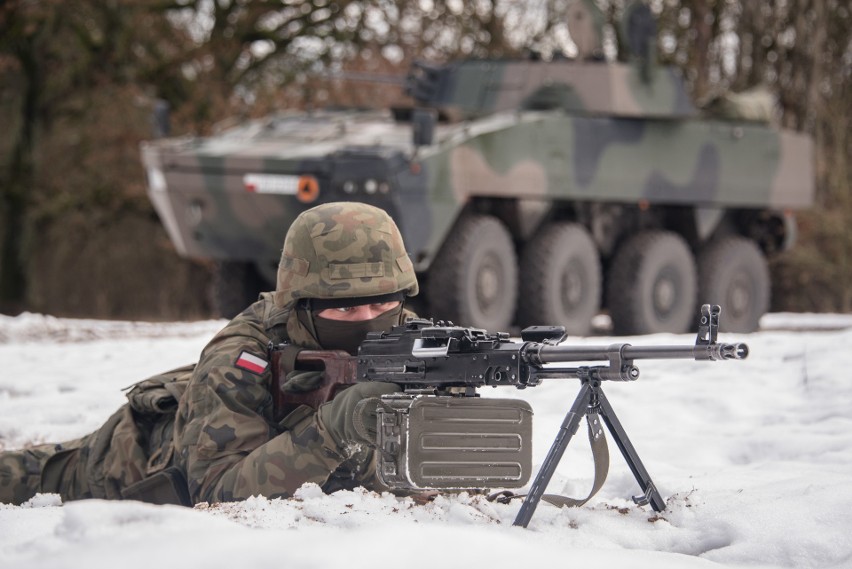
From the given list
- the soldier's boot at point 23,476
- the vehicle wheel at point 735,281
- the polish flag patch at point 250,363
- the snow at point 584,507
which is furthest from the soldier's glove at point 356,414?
the vehicle wheel at point 735,281

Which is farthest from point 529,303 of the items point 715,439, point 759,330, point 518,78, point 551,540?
point 551,540

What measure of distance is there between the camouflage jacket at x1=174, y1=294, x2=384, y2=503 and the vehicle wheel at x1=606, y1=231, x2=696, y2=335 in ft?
26.1

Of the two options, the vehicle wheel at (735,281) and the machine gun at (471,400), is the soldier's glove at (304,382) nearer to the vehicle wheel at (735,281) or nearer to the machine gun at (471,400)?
the machine gun at (471,400)

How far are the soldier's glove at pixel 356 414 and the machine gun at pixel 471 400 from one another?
53mm

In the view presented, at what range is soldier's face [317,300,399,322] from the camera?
4.23 meters

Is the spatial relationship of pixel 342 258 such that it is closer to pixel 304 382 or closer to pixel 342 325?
pixel 342 325

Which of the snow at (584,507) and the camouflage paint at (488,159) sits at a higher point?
the camouflage paint at (488,159)

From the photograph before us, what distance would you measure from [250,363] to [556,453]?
901 millimetres

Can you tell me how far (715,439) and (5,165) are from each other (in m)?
13.1

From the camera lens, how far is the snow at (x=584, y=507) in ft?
Result: 10.5

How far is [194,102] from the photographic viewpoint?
59.1 ft

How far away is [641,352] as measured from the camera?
11.5 ft

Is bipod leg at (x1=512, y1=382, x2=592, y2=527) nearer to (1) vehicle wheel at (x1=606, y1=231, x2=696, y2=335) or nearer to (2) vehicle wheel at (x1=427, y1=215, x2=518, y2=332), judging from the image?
(2) vehicle wheel at (x1=427, y1=215, x2=518, y2=332)

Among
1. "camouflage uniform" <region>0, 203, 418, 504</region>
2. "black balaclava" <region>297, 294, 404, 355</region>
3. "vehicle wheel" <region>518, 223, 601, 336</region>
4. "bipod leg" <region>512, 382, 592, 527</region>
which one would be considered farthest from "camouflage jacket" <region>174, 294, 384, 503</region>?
"vehicle wheel" <region>518, 223, 601, 336</region>
